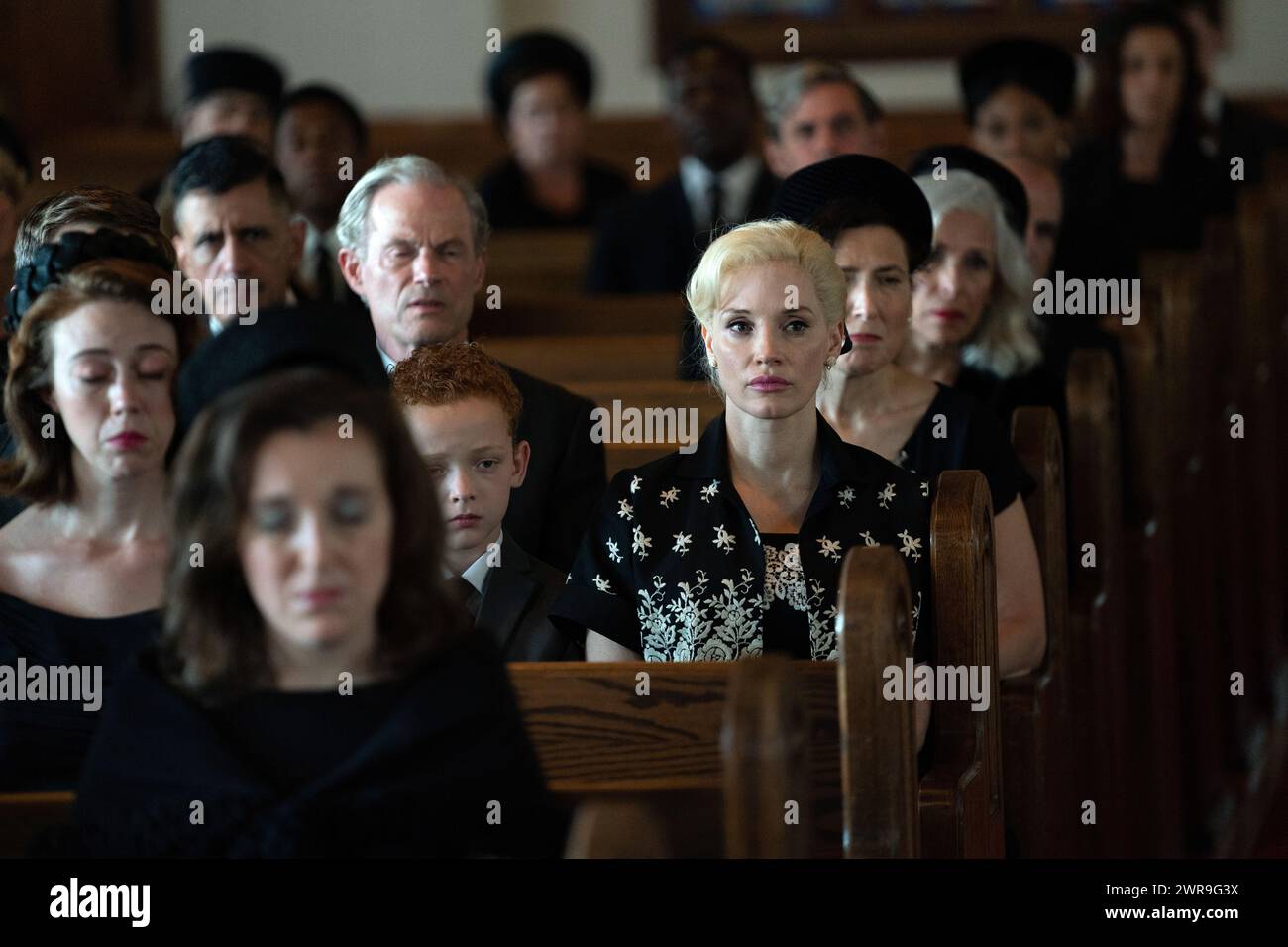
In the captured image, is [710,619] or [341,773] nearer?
[341,773]

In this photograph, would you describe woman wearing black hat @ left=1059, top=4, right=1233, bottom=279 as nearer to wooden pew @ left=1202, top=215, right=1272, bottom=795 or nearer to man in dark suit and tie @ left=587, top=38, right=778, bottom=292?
wooden pew @ left=1202, top=215, right=1272, bottom=795

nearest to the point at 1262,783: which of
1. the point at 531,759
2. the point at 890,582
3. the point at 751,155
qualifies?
the point at 751,155

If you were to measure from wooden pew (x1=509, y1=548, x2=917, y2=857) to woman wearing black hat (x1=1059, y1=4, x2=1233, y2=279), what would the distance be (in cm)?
355

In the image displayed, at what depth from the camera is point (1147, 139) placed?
5809 millimetres

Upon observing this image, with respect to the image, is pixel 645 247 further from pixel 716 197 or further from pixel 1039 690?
pixel 1039 690

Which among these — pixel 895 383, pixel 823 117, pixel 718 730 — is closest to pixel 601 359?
pixel 823 117

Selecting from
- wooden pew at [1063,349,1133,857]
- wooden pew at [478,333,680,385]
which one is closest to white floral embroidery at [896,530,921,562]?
wooden pew at [1063,349,1133,857]

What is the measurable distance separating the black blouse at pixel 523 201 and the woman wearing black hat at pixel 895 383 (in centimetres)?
334

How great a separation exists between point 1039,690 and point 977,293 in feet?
2.83

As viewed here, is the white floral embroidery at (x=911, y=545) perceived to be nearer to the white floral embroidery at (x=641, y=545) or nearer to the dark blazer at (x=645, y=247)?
the white floral embroidery at (x=641, y=545)

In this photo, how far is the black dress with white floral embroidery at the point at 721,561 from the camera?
269 cm

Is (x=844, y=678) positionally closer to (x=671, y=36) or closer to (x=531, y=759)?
(x=531, y=759)

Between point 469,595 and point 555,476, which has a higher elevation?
point 555,476

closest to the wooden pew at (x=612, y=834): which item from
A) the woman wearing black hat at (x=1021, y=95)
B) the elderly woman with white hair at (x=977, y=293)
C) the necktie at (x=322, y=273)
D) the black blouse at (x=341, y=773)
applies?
the black blouse at (x=341, y=773)
